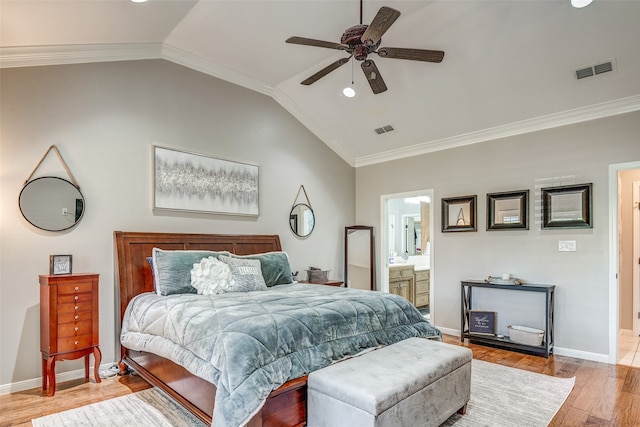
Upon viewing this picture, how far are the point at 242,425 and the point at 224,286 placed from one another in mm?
1740

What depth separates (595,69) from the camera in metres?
3.66

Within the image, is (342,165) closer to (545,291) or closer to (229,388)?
(545,291)

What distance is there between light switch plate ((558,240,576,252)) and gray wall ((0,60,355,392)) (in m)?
3.43

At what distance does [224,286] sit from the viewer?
3555 millimetres

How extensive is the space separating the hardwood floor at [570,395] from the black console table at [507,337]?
224mm

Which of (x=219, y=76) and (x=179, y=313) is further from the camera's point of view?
(x=219, y=76)

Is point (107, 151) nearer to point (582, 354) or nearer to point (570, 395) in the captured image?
point (570, 395)

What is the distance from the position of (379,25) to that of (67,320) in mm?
3467

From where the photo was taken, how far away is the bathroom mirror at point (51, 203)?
329 cm

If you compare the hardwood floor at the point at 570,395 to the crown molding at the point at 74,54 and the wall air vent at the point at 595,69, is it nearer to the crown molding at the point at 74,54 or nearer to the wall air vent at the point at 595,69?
the crown molding at the point at 74,54

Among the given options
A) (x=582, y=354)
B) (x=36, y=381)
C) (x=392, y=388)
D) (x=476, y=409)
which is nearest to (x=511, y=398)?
(x=476, y=409)

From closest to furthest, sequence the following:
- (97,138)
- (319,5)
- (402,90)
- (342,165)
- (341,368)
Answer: (341,368)
(319,5)
(97,138)
(402,90)
(342,165)

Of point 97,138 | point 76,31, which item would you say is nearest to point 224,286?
point 97,138

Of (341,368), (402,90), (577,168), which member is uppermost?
(402,90)
